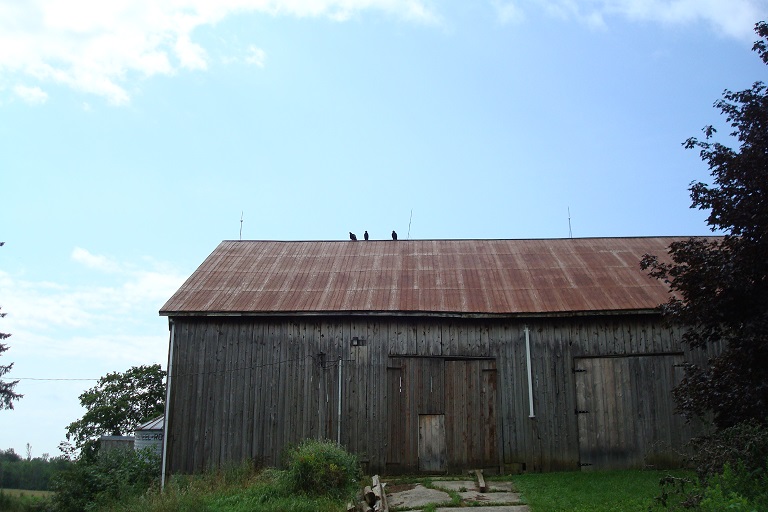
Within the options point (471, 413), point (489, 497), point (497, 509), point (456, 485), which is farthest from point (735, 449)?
point (471, 413)

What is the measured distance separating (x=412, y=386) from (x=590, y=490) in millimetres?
5079

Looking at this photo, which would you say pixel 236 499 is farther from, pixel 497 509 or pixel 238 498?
pixel 497 509

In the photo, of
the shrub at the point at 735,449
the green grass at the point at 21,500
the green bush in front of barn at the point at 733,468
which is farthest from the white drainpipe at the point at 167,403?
the shrub at the point at 735,449

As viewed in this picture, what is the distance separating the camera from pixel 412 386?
1653cm

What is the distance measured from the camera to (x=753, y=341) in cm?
888

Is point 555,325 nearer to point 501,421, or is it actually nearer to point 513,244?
point 501,421

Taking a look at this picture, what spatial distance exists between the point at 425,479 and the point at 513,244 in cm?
901

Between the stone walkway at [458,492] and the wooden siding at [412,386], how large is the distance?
1.78m

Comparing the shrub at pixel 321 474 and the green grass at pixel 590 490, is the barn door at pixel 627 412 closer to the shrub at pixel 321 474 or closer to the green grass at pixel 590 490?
the green grass at pixel 590 490

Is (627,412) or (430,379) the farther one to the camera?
(430,379)

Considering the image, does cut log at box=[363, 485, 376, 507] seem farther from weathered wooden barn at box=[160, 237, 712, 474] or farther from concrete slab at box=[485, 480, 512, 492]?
weathered wooden barn at box=[160, 237, 712, 474]

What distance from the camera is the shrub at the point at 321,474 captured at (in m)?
13.0

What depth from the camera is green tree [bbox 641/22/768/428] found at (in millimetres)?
9062

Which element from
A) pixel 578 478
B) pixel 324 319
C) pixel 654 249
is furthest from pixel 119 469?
pixel 654 249
